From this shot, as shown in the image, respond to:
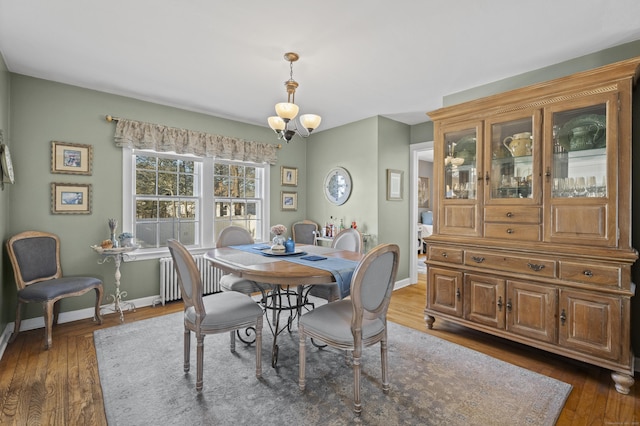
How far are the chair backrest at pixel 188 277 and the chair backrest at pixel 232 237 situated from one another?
1.25 meters

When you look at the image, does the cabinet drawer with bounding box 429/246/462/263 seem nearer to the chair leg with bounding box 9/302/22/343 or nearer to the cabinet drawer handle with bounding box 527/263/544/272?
the cabinet drawer handle with bounding box 527/263/544/272

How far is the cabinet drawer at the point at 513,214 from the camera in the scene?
2578mm

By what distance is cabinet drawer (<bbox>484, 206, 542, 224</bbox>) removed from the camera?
258cm

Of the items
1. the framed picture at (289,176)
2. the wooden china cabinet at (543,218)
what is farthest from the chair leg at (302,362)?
the framed picture at (289,176)

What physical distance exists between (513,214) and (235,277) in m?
2.74

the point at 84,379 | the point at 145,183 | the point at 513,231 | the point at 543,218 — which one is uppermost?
the point at 145,183

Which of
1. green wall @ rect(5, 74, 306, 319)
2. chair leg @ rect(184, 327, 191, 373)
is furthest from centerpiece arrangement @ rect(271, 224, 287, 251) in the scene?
green wall @ rect(5, 74, 306, 319)

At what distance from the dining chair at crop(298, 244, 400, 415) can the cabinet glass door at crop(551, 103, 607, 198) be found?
160 centimetres

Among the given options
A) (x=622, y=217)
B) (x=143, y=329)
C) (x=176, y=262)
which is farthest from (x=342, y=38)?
(x=143, y=329)

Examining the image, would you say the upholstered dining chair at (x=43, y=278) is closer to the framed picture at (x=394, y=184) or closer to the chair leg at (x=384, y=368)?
the chair leg at (x=384, y=368)

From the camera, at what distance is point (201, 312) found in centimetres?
210

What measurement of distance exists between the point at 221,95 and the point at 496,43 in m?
2.90

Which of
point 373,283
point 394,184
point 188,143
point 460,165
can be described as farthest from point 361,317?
point 188,143

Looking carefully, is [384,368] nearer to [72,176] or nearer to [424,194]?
[72,176]
